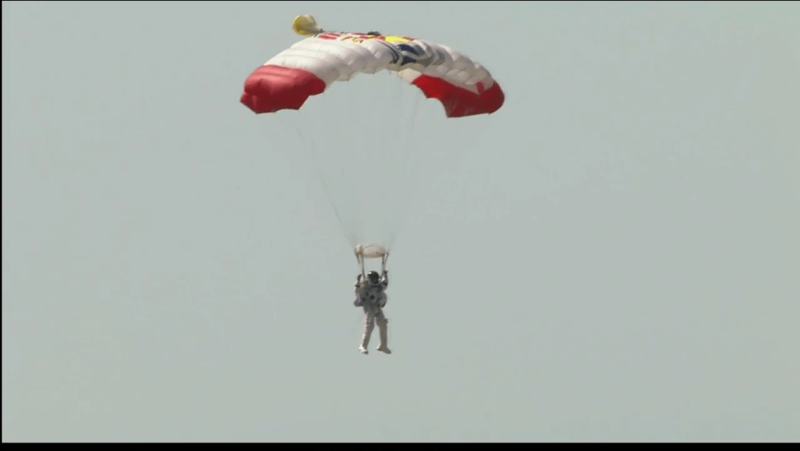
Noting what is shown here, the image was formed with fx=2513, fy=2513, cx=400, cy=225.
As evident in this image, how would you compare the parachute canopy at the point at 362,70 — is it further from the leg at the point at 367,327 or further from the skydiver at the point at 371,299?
the leg at the point at 367,327

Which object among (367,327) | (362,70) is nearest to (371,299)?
(367,327)

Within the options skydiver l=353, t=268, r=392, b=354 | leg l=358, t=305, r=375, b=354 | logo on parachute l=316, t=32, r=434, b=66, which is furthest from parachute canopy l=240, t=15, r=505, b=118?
leg l=358, t=305, r=375, b=354

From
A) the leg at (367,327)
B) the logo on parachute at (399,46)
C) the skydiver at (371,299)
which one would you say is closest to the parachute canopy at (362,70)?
the logo on parachute at (399,46)

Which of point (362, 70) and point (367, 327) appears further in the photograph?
point (367, 327)

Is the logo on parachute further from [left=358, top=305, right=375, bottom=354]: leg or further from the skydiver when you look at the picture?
[left=358, top=305, right=375, bottom=354]: leg

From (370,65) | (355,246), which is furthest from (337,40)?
(355,246)

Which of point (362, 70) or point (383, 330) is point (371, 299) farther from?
point (362, 70)

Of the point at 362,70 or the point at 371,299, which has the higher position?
the point at 362,70

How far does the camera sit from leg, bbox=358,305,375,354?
4212 centimetres

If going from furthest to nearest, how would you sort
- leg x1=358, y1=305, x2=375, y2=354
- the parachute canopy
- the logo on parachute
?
leg x1=358, y1=305, x2=375, y2=354
the logo on parachute
the parachute canopy

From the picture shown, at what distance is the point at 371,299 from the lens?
42.0m

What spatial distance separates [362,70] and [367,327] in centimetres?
438

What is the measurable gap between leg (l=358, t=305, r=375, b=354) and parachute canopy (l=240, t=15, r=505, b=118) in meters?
3.99

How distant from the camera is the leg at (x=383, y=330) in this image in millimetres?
42250
